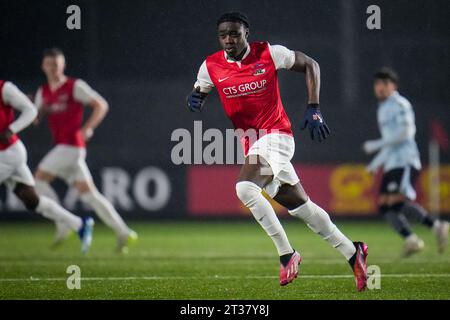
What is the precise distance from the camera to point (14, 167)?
10359 mm

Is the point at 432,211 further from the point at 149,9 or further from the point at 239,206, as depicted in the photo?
the point at 149,9

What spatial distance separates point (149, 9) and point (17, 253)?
6280 millimetres

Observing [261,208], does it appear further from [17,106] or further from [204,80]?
[17,106]

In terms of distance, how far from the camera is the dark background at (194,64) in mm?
16688

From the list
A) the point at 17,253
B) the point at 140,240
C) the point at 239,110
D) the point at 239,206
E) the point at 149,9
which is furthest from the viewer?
the point at 239,206

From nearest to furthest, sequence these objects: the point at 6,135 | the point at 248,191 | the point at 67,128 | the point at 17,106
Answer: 1. the point at 248,191
2. the point at 6,135
3. the point at 17,106
4. the point at 67,128

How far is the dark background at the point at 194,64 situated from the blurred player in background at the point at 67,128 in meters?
4.10

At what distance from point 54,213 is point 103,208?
0.96m

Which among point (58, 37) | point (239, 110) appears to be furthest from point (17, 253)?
point (58, 37)

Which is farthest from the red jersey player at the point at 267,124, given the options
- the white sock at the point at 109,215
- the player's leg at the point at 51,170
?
the player's leg at the point at 51,170

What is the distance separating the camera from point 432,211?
56.5ft

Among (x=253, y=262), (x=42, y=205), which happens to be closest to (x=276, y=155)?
(x=253, y=262)

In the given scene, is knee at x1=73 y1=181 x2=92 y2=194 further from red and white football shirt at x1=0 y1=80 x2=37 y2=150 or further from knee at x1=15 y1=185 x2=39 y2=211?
red and white football shirt at x1=0 y1=80 x2=37 y2=150

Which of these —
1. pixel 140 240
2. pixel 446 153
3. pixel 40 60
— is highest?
pixel 40 60
